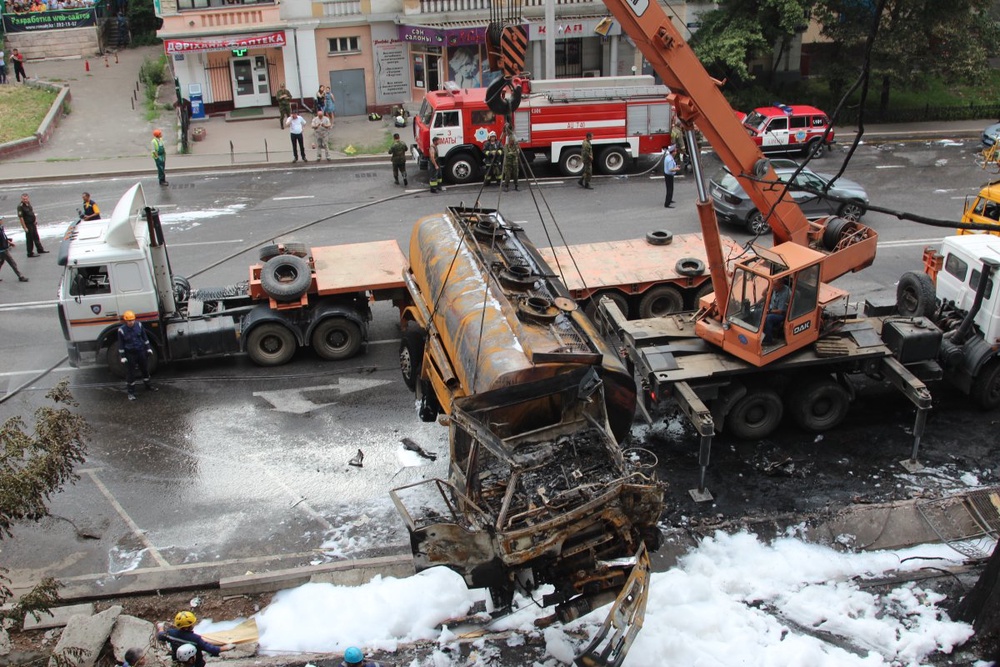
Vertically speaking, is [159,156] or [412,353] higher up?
[159,156]

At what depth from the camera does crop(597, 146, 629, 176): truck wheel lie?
1012 inches

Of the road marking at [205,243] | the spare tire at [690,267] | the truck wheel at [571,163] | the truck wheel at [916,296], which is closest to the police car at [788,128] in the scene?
the truck wheel at [571,163]

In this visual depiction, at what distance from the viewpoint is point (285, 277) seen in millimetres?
15445

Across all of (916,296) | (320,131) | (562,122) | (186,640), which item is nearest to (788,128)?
(562,122)

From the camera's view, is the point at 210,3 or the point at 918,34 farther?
the point at 210,3

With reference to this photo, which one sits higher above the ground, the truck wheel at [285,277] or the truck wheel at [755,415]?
the truck wheel at [285,277]

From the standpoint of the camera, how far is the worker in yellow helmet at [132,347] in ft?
47.0

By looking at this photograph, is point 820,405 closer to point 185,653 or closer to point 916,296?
point 916,296

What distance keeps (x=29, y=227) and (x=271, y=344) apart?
28.0 feet

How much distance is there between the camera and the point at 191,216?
2338 cm

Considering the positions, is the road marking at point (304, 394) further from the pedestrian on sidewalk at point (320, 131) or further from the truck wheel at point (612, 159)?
the pedestrian on sidewalk at point (320, 131)

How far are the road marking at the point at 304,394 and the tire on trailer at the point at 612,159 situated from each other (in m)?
12.9

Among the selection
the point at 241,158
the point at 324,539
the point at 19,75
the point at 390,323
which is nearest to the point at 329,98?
the point at 241,158

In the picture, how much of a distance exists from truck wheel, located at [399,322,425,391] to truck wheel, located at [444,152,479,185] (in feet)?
39.4
